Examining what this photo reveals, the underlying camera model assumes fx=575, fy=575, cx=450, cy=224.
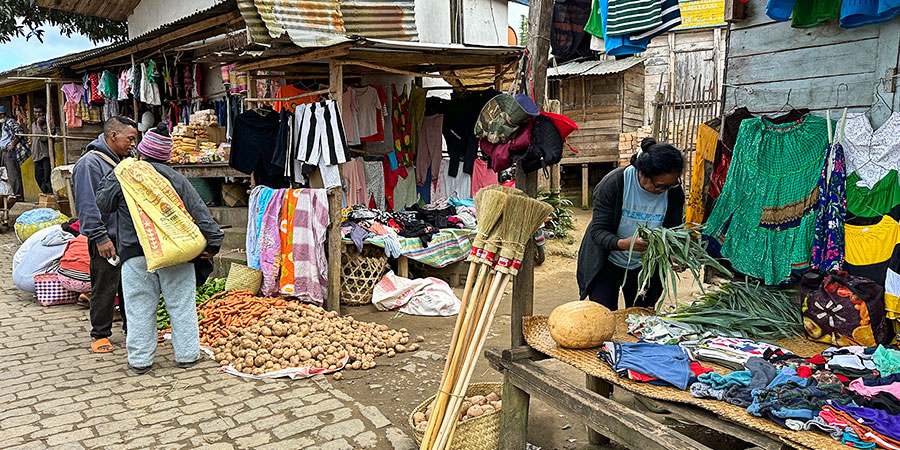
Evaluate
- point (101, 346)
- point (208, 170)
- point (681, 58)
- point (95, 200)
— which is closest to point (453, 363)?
point (95, 200)

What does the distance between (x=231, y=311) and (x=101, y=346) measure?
1.16 m

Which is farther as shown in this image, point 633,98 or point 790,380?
point 633,98

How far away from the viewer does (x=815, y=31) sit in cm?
379

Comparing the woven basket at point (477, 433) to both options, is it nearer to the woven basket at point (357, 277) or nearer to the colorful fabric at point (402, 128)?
the woven basket at point (357, 277)

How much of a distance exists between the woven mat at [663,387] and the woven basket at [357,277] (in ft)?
12.2

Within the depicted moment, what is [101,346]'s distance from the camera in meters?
5.24

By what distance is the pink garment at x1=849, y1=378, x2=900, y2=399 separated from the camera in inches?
89.6

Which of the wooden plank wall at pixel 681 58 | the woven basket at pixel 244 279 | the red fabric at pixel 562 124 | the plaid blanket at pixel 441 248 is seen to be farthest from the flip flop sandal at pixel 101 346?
the wooden plank wall at pixel 681 58

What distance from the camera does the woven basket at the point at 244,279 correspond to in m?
6.53

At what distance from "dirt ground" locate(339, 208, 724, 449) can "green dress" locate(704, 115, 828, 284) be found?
122cm

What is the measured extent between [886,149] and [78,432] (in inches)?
206

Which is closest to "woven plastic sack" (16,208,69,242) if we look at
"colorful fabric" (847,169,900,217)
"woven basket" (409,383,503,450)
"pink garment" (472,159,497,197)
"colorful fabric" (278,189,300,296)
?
"colorful fabric" (278,189,300,296)

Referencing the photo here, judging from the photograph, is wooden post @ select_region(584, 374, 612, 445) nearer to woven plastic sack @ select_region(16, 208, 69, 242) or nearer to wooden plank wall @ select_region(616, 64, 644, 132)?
woven plastic sack @ select_region(16, 208, 69, 242)

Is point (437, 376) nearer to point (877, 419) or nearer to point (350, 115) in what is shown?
point (877, 419)
